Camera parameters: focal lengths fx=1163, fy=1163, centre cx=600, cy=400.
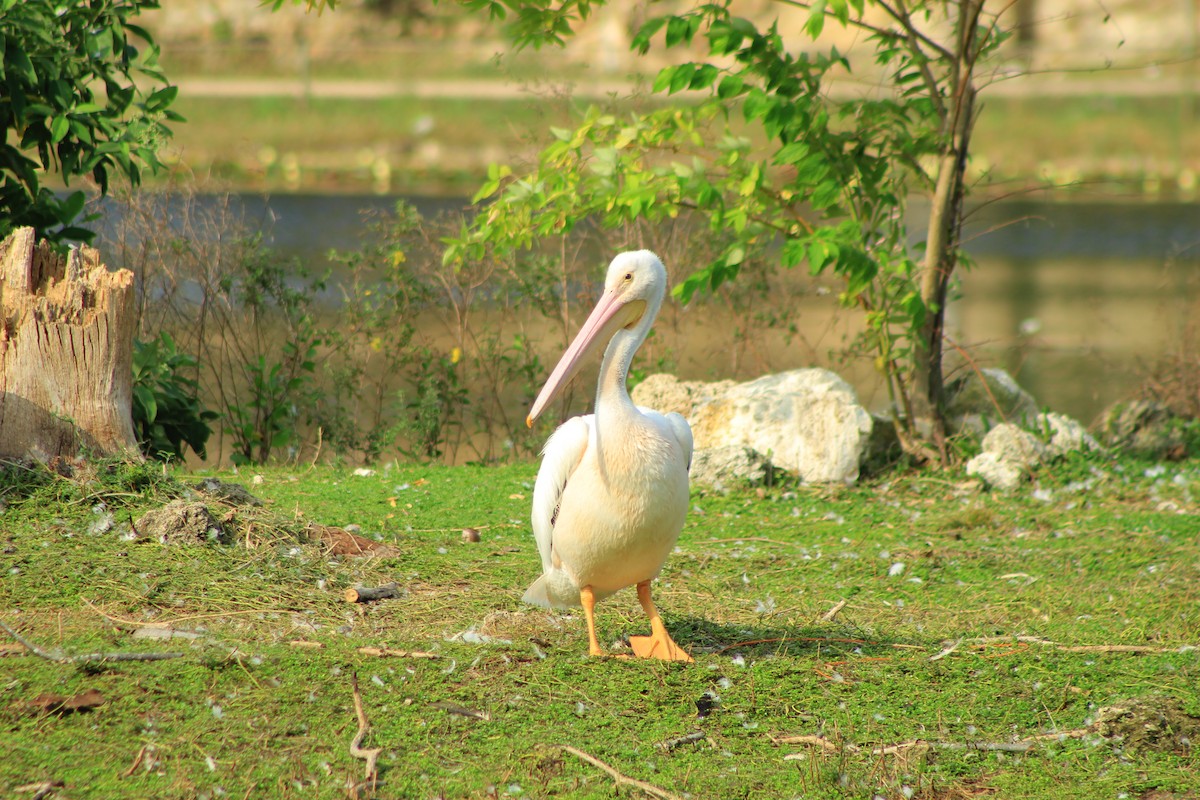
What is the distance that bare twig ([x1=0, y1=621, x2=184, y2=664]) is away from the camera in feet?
10.9

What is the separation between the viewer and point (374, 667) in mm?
3508

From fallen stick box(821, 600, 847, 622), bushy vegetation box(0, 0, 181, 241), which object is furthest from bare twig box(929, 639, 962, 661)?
bushy vegetation box(0, 0, 181, 241)

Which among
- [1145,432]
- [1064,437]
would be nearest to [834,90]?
[1145,432]

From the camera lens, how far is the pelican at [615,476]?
3609 millimetres

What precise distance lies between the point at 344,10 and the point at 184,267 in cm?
3308

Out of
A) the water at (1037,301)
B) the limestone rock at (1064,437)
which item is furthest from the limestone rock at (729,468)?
the limestone rock at (1064,437)

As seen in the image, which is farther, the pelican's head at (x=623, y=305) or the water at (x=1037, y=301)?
the water at (x=1037, y=301)

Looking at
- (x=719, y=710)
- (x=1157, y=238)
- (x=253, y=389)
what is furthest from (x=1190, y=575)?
(x=1157, y=238)

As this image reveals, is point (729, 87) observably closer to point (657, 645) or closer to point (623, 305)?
point (623, 305)

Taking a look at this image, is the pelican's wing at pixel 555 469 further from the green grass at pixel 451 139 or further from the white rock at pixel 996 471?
the green grass at pixel 451 139

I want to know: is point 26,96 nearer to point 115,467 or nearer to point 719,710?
point 115,467

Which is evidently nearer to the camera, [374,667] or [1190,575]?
[374,667]

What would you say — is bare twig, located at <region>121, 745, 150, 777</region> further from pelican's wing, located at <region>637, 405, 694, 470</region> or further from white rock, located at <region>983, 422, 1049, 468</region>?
white rock, located at <region>983, 422, 1049, 468</region>

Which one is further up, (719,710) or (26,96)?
(26,96)
